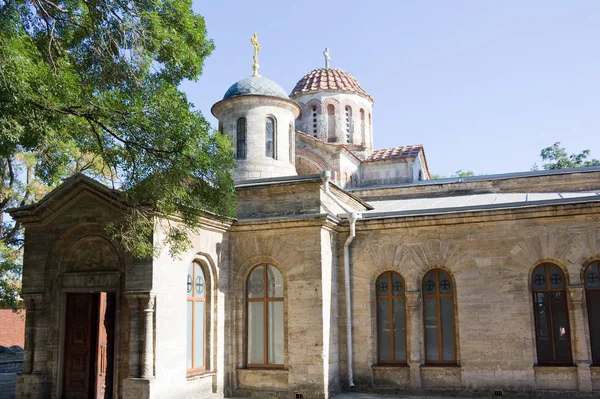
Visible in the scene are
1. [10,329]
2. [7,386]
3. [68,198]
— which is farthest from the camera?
[10,329]

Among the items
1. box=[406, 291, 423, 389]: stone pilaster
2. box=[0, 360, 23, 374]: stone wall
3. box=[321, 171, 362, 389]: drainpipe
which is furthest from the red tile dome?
box=[0, 360, 23, 374]: stone wall

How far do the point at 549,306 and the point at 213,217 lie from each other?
714 cm

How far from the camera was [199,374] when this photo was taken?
12.0 meters

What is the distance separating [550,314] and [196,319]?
7.25 m

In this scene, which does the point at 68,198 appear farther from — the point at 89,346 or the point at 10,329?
the point at 10,329

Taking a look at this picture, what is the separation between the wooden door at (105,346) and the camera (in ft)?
38.4

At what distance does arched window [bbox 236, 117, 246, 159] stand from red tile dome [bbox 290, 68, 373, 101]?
7.85 m

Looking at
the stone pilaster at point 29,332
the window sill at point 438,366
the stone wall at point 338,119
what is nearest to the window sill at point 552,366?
the window sill at point 438,366

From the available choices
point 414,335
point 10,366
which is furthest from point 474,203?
point 10,366

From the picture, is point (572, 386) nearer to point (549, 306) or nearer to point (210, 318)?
point (549, 306)

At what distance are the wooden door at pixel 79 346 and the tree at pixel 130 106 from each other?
1.93 metres

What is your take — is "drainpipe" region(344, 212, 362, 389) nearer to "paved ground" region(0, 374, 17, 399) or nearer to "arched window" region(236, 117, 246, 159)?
"arched window" region(236, 117, 246, 159)

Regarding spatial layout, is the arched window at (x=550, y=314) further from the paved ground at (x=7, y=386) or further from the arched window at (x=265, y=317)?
the paved ground at (x=7, y=386)

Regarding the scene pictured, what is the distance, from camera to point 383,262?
13273 mm
